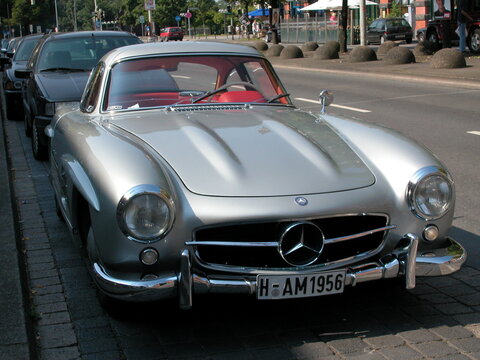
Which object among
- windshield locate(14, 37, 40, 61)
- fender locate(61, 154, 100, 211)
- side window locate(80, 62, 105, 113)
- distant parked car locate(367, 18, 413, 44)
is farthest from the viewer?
distant parked car locate(367, 18, 413, 44)

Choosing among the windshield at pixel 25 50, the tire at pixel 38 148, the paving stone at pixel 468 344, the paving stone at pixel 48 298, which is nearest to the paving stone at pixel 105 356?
the paving stone at pixel 48 298

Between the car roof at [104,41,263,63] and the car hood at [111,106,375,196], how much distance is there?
779 millimetres

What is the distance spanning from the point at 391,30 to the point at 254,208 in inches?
1552

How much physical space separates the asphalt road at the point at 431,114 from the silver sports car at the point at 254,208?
132 centimetres

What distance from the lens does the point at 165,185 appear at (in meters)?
3.82

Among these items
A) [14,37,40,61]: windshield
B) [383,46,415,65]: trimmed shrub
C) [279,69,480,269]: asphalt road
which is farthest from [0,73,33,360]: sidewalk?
[383,46,415,65]: trimmed shrub

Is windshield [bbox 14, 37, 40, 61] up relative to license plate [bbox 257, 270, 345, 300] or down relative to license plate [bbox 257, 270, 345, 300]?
up

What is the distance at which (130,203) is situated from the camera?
147 inches

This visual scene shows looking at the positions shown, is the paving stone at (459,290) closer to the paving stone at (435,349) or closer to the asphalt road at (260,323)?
the asphalt road at (260,323)

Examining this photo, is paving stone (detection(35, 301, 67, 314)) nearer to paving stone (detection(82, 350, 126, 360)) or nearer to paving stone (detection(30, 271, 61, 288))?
paving stone (detection(30, 271, 61, 288))

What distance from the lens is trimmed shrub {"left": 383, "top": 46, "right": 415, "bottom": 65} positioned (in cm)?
2444

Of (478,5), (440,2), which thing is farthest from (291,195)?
(478,5)

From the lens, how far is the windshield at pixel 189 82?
5520 mm

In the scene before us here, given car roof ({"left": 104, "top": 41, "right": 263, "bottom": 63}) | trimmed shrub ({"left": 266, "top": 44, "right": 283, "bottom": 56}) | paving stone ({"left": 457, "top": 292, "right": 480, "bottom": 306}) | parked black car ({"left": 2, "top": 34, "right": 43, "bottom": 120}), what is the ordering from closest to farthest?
1. paving stone ({"left": 457, "top": 292, "right": 480, "bottom": 306})
2. car roof ({"left": 104, "top": 41, "right": 263, "bottom": 63})
3. parked black car ({"left": 2, "top": 34, "right": 43, "bottom": 120})
4. trimmed shrub ({"left": 266, "top": 44, "right": 283, "bottom": 56})
